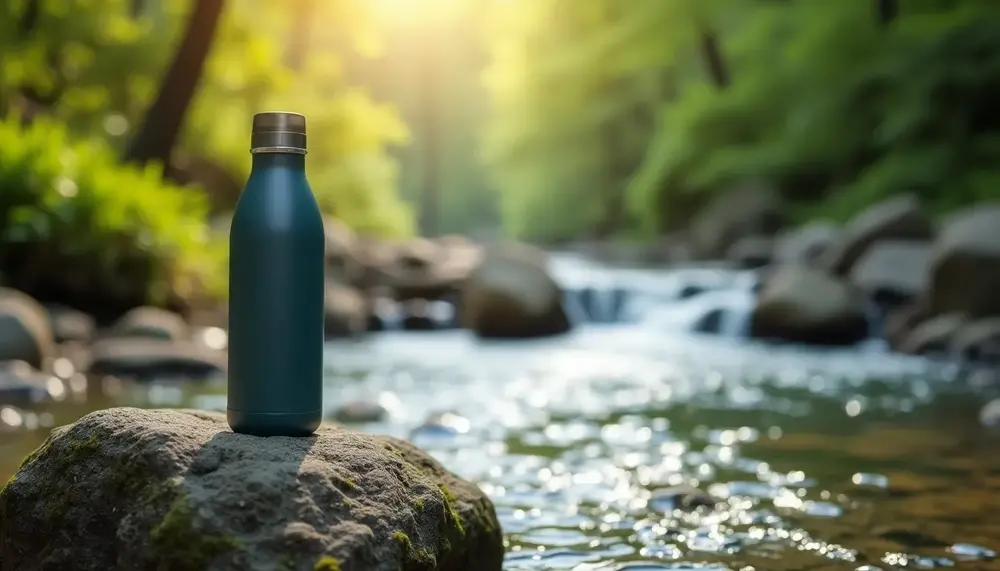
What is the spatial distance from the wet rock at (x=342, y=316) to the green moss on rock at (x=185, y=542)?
1103 centimetres

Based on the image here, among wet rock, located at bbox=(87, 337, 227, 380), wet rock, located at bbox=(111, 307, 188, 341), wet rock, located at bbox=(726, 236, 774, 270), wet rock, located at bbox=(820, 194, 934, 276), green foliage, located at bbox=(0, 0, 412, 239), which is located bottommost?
wet rock, located at bbox=(87, 337, 227, 380)

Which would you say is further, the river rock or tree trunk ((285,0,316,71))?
tree trunk ((285,0,316,71))

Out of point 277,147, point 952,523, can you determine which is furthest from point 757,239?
point 277,147

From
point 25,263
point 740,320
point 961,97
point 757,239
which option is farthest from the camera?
point 757,239

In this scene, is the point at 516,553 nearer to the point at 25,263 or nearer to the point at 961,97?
the point at 25,263

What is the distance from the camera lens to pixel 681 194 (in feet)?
79.6

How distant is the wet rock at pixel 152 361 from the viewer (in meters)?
8.32

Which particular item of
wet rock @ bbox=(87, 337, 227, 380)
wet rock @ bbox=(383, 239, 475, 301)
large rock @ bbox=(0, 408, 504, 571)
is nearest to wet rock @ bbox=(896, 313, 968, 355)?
wet rock @ bbox=(87, 337, 227, 380)

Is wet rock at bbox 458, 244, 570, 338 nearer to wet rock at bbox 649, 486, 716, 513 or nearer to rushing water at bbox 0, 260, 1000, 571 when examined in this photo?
rushing water at bbox 0, 260, 1000, 571

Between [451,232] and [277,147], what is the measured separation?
→ 49.9m

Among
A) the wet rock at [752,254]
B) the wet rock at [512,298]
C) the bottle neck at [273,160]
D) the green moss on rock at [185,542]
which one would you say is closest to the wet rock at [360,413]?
the bottle neck at [273,160]

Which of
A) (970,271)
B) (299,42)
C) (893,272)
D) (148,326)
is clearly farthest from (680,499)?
(299,42)

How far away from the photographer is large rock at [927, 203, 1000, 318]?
10969mm

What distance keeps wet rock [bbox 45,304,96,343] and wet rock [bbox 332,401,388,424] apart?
397 cm
